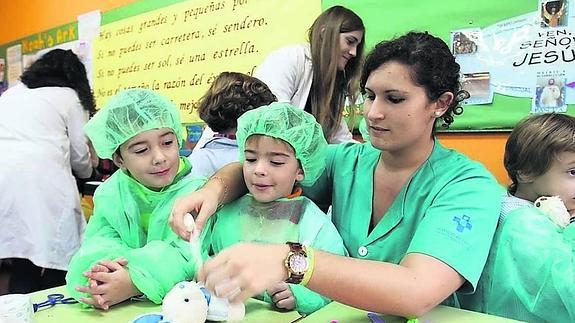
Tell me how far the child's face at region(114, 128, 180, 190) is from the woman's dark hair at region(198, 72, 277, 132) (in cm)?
31

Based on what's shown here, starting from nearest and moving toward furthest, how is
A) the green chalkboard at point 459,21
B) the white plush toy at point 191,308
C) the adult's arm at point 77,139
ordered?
the white plush toy at point 191,308 → the green chalkboard at point 459,21 → the adult's arm at point 77,139

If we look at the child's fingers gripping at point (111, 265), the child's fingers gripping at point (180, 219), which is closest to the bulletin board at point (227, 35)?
the child's fingers gripping at point (180, 219)

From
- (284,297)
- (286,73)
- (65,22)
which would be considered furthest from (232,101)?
(65,22)

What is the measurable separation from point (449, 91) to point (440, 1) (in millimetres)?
896

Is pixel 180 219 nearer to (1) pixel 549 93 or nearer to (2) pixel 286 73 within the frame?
(2) pixel 286 73

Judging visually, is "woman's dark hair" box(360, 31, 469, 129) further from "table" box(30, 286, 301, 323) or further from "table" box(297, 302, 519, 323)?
"table" box(30, 286, 301, 323)

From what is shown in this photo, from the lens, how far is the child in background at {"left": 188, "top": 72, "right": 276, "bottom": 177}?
5.15 ft

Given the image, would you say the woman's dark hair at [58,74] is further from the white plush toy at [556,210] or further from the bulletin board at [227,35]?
the white plush toy at [556,210]

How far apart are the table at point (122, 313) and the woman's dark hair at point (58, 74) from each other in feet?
4.96

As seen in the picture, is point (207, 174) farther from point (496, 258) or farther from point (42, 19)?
point (42, 19)

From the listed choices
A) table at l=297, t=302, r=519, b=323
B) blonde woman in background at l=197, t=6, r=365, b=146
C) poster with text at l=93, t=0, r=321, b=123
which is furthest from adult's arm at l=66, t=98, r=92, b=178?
table at l=297, t=302, r=519, b=323

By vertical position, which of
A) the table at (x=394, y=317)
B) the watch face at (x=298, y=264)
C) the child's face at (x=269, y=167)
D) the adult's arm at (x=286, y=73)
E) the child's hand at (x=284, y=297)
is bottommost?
the table at (x=394, y=317)

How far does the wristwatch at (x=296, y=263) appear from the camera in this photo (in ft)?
2.57

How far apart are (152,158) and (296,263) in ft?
1.94
